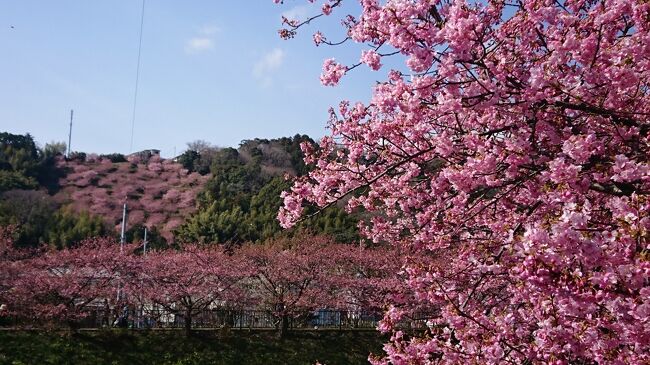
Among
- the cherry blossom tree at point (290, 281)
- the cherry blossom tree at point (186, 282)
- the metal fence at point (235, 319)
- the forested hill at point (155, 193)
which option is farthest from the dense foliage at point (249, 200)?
the cherry blossom tree at point (186, 282)

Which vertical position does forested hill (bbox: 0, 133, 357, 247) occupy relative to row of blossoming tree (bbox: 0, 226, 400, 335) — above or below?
above

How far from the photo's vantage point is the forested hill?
30.4m

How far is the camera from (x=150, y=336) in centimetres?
1548

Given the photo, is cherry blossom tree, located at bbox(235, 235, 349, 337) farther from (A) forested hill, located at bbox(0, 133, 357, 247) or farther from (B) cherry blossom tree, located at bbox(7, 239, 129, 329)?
(A) forested hill, located at bbox(0, 133, 357, 247)

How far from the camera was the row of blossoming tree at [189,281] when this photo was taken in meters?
15.0

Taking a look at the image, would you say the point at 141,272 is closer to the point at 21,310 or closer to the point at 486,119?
the point at 21,310

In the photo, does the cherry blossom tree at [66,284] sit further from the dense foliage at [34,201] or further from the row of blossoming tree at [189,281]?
the dense foliage at [34,201]

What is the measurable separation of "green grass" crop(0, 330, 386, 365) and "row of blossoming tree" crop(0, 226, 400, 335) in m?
0.62

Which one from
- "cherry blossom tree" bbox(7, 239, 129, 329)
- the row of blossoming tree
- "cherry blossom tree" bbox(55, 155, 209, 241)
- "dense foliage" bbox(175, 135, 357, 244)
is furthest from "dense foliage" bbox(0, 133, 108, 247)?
the row of blossoming tree

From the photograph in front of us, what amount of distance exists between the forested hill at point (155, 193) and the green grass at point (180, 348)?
333 inches

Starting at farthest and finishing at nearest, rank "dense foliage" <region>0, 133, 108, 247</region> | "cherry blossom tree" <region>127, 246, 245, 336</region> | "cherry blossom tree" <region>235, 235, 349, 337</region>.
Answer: "dense foliage" <region>0, 133, 108, 247</region> → "cherry blossom tree" <region>235, 235, 349, 337</region> → "cherry blossom tree" <region>127, 246, 245, 336</region>

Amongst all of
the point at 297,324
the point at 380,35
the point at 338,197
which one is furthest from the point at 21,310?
the point at 380,35

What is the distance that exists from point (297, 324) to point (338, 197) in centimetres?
1537

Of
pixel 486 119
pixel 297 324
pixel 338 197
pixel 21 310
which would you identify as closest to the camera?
Answer: pixel 486 119
